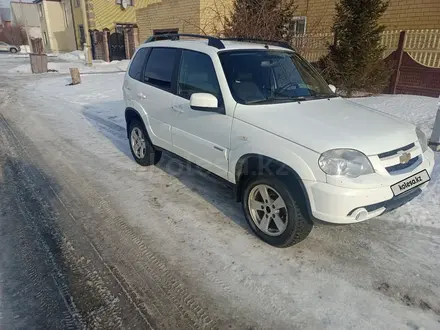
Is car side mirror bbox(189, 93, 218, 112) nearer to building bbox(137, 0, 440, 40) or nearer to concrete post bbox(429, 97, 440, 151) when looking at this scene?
concrete post bbox(429, 97, 440, 151)

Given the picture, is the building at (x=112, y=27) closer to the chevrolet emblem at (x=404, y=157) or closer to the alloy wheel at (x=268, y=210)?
the alloy wheel at (x=268, y=210)

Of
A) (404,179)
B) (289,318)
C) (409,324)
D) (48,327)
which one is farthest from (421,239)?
(48,327)

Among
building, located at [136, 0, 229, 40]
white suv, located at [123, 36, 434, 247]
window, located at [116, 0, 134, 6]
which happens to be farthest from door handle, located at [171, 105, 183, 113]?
window, located at [116, 0, 134, 6]

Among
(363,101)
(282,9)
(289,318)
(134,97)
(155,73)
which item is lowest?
(289,318)

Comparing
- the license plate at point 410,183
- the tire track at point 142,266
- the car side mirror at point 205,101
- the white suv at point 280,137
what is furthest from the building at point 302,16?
the license plate at point 410,183

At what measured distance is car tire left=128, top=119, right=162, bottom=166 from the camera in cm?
484

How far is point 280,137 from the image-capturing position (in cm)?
272

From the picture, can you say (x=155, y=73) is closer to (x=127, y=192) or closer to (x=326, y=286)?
(x=127, y=192)

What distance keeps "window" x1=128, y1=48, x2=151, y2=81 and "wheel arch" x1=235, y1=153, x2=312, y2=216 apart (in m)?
2.60

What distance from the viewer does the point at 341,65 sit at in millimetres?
9492

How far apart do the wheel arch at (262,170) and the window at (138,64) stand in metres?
2.60

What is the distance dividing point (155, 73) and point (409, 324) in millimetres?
4069

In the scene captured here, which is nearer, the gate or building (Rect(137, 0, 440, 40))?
building (Rect(137, 0, 440, 40))

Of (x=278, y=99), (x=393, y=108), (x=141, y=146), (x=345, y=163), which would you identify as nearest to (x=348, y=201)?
(x=345, y=163)
